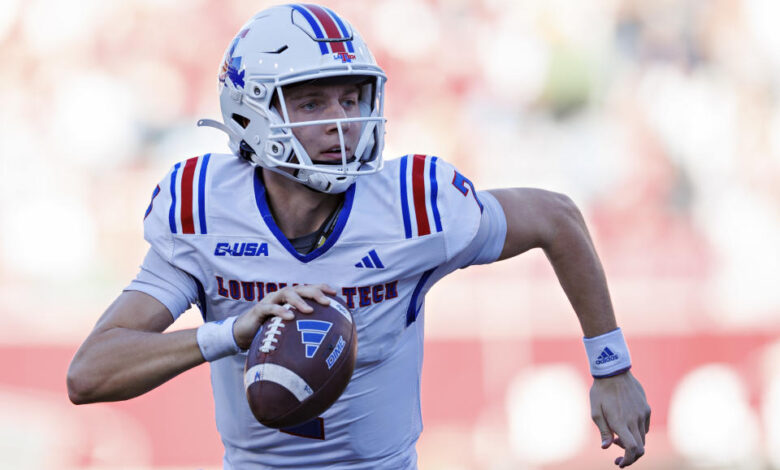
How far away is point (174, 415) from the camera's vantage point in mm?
4898

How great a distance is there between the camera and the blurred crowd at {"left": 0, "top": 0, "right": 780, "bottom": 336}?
17.3 feet

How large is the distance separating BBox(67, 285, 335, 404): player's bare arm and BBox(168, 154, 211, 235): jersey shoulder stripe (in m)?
0.21

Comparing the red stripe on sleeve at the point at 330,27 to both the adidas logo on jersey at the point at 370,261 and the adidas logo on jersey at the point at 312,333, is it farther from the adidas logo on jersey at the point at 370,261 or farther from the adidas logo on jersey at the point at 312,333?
the adidas logo on jersey at the point at 312,333

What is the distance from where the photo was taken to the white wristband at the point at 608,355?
2.23 metres

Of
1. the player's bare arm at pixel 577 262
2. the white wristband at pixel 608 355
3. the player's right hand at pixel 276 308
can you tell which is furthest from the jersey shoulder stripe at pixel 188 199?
the white wristband at pixel 608 355

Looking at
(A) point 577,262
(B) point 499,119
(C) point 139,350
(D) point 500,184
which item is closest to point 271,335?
(C) point 139,350

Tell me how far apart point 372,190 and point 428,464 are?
2.96m

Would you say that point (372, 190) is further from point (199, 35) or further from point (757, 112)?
Answer: point (757, 112)

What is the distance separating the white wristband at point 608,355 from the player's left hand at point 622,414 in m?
0.02

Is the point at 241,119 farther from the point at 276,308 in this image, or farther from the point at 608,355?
the point at 608,355

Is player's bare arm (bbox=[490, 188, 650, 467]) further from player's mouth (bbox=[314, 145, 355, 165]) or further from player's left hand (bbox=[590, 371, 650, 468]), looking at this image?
player's mouth (bbox=[314, 145, 355, 165])

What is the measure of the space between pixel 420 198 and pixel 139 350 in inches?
26.6

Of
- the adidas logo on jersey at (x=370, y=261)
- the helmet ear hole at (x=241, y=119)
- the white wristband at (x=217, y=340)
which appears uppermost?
the helmet ear hole at (x=241, y=119)

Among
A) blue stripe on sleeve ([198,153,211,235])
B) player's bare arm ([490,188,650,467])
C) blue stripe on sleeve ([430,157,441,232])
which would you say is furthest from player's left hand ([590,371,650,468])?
blue stripe on sleeve ([198,153,211,235])
